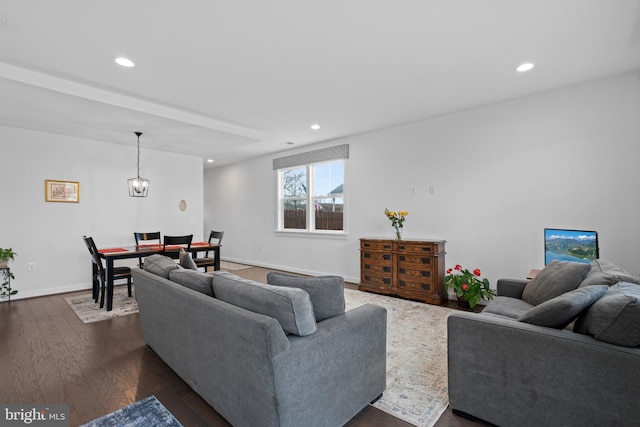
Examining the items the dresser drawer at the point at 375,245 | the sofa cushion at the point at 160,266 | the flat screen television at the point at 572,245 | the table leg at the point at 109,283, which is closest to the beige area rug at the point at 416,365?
the dresser drawer at the point at 375,245

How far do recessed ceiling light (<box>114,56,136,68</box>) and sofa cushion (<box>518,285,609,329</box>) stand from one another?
3.67 m

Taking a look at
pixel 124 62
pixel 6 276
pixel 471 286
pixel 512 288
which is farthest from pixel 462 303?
pixel 6 276

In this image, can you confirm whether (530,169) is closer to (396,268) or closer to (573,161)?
(573,161)

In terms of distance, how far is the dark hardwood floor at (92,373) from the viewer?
183cm

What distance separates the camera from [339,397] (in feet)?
5.28

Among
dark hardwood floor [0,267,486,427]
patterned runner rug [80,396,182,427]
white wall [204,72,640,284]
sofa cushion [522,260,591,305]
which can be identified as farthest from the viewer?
white wall [204,72,640,284]

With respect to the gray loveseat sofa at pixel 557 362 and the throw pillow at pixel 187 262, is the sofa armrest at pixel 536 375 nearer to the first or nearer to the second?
the gray loveseat sofa at pixel 557 362

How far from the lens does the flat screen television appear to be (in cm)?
294

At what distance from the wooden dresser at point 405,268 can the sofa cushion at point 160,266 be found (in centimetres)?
299

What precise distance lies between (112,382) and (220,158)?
19.2ft

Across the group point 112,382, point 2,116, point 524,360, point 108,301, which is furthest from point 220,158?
point 524,360

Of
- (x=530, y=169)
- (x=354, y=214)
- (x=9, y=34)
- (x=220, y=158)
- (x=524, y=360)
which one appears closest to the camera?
(x=524, y=360)

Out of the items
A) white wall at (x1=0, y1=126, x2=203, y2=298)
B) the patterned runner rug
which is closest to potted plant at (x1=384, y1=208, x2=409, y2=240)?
the patterned runner rug

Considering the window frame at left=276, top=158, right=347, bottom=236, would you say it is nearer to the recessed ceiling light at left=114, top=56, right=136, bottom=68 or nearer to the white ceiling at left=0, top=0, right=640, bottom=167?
the white ceiling at left=0, top=0, right=640, bottom=167
